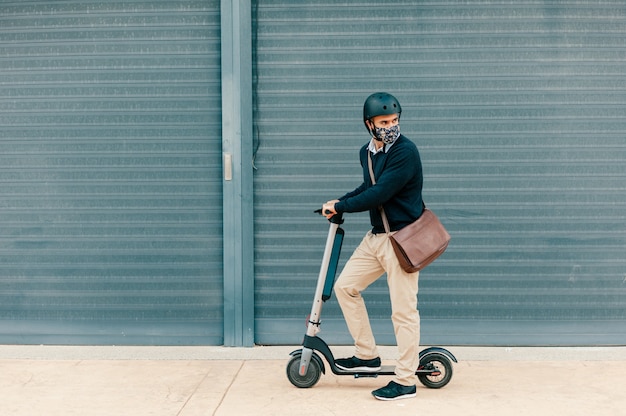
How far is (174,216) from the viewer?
6570 millimetres

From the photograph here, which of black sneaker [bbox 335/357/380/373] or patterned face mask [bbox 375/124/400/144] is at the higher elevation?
patterned face mask [bbox 375/124/400/144]

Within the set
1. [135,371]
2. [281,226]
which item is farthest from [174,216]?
[135,371]

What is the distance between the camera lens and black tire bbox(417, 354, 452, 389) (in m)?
5.33

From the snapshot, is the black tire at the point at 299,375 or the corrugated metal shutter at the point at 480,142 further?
the corrugated metal shutter at the point at 480,142

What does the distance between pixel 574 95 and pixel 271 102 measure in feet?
7.61

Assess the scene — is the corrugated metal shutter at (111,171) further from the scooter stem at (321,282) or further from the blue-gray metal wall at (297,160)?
the scooter stem at (321,282)

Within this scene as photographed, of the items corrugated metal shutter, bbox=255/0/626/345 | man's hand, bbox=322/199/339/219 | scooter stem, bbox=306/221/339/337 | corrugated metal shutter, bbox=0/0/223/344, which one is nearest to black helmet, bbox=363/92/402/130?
man's hand, bbox=322/199/339/219

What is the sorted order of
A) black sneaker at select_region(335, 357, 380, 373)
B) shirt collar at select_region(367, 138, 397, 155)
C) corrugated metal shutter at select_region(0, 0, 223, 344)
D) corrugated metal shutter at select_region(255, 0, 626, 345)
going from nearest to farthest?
1. shirt collar at select_region(367, 138, 397, 155)
2. black sneaker at select_region(335, 357, 380, 373)
3. corrugated metal shutter at select_region(255, 0, 626, 345)
4. corrugated metal shutter at select_region(0, 0, 223, 344)

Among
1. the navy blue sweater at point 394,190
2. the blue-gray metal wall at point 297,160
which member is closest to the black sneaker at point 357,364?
the navy blue sweater at point 394,190

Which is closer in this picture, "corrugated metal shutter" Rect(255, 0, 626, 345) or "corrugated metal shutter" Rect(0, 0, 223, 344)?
"corrugated metal shutter" Rect(255, 0, 626, 345)

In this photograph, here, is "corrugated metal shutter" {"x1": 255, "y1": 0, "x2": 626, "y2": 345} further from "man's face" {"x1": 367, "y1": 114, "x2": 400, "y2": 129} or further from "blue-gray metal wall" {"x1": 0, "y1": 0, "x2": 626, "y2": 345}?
"man's face" {"x1": 367, "y1": 114, "x2": 400, "y2": 129}

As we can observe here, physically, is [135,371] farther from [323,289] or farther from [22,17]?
[22,17]

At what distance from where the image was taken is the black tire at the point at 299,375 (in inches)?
212

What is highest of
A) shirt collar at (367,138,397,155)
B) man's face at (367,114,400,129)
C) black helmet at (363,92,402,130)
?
black helmet at (363,92,402,130)
